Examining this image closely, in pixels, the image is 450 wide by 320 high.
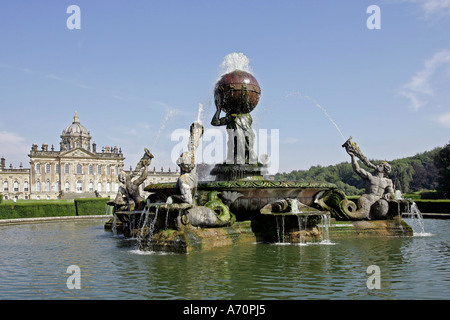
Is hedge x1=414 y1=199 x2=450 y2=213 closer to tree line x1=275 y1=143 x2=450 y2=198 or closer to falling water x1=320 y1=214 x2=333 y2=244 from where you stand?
falling water x1=320 y1=214 x2=333 y2=244

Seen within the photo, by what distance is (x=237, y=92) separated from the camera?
41.2 ft

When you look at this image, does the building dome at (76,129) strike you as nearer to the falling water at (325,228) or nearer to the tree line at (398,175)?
the tree line at (398,175)

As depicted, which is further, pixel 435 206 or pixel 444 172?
pixel 444 172

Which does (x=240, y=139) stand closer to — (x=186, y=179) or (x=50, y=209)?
(x=186, y=179)

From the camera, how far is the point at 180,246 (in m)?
8.98

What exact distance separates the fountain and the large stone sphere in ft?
0.10

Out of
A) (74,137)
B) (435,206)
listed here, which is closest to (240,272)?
(435,206)

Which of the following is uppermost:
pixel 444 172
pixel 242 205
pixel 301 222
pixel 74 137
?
pixel 74 137

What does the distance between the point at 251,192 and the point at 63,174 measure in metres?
91.4

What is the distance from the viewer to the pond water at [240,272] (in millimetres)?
5777
